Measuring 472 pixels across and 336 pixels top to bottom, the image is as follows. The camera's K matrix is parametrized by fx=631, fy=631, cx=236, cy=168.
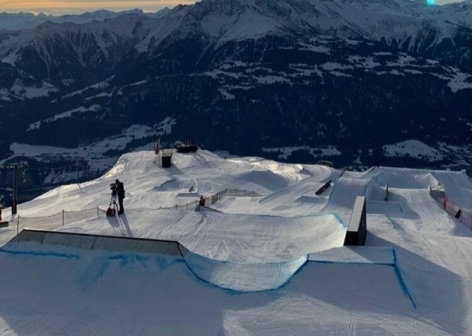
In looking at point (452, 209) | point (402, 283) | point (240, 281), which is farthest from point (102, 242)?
point (452, 209)

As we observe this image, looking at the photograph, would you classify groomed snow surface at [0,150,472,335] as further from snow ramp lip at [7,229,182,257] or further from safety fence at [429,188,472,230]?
safety fence at [429,188,472,230]

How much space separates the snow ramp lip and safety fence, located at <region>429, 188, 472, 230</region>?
20.5m

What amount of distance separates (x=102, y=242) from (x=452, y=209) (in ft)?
85.4

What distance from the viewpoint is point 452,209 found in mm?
39812

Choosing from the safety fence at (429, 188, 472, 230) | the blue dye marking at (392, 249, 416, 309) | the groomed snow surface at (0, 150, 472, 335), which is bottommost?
the safety fence at (429, 188, 472, 230)

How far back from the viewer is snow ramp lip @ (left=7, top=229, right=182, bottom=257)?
20516mm

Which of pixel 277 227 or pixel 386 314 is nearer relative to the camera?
pixel 386 314

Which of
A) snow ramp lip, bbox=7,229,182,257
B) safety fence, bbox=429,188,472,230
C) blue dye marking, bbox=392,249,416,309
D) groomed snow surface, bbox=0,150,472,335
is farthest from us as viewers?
safety fence, bbox=429,188,472,230

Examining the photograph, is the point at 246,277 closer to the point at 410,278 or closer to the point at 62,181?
the point at 410,278

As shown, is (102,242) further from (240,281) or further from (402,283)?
(402,283)

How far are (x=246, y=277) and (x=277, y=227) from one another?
7.00 m

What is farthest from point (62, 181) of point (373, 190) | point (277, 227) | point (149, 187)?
point (277, 227)

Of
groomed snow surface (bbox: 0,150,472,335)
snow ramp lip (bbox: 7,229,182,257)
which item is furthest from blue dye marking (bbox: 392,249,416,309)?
snow ramp lip (bbox: 7,229,182,257)

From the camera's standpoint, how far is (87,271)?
1995 cm
